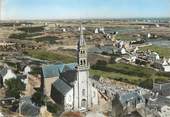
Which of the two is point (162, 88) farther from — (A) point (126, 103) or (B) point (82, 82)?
(B) point (82, 82)

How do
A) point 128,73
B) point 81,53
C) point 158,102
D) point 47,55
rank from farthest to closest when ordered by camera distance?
point 47,55 → point 128,73 → point 81,53 → point 158,102

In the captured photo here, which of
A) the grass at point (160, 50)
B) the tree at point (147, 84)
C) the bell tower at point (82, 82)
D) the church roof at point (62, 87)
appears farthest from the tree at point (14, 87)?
the grass at point (160, 50)

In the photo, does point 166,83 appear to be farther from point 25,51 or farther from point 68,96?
point 25,51

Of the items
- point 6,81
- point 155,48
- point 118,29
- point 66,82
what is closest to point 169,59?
point 155,48

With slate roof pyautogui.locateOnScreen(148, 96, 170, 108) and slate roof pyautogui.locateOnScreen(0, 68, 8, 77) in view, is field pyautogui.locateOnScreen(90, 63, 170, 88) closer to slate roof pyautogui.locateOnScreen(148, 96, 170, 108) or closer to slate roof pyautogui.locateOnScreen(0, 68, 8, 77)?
slate roof pyautogui.locateOnScreen(148, 96, 170, 108)

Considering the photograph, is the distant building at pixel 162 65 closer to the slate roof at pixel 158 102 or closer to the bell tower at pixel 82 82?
the slate roof at pixel 158 102

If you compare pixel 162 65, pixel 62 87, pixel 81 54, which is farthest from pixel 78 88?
pixel 162 65

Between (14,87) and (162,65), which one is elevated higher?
(162,65)
